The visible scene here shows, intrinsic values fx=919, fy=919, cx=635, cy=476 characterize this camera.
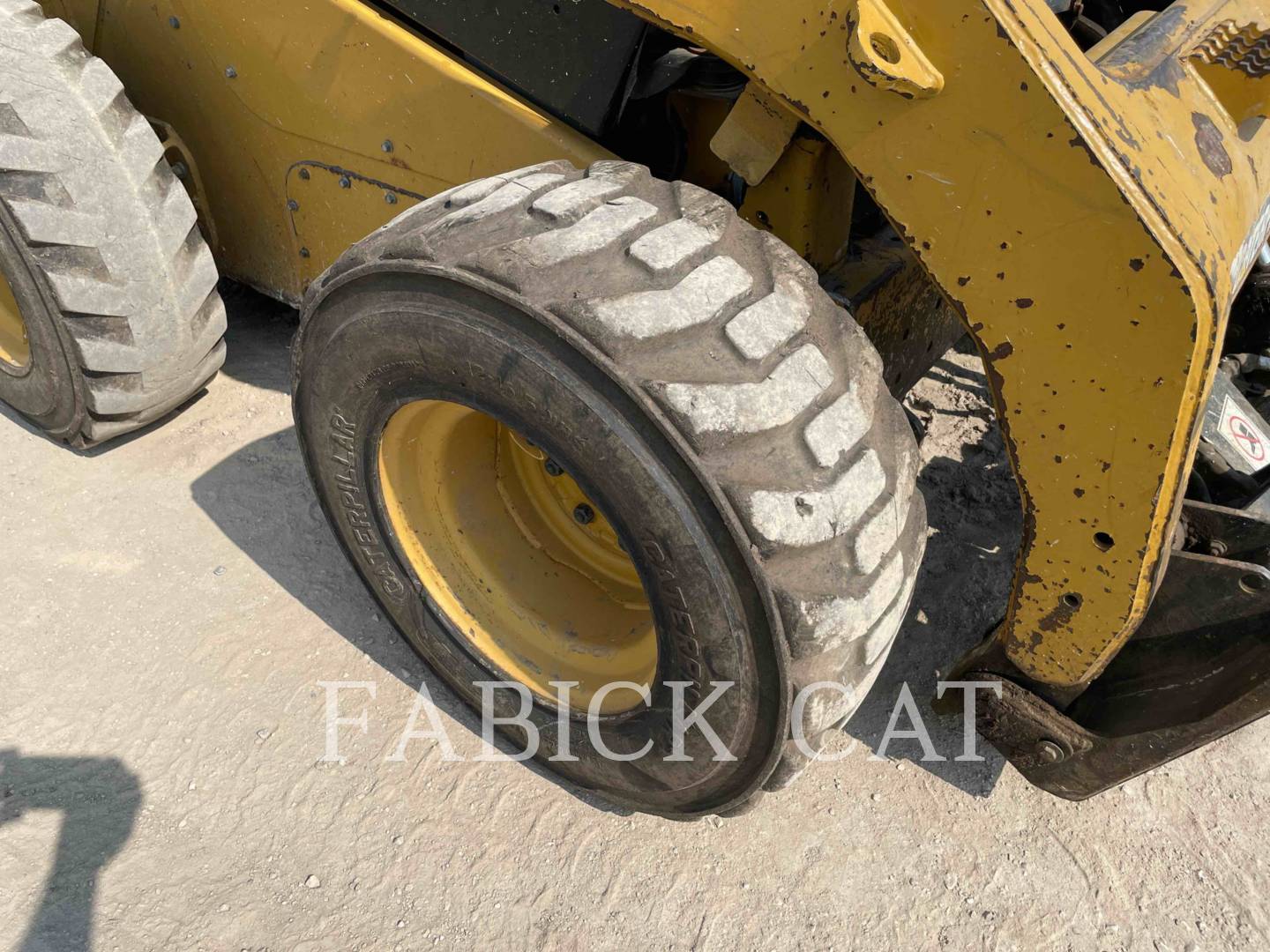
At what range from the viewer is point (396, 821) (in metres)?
2.21

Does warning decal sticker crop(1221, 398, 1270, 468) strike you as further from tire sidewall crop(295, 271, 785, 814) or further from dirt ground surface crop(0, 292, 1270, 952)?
tire sidewall crop(295, 271, 785, 814)

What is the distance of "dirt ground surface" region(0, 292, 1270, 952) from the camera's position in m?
2.06

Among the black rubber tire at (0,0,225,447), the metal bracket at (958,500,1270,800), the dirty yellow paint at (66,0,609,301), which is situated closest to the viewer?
the metal bracket at (958,500,1270,800)

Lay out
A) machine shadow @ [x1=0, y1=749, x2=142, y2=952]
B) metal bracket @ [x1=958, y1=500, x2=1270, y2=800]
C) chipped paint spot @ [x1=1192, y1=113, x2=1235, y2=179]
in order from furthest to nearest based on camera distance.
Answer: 1. machine shadow @ [x1=0, y1=749, x2=142, y2=952]
2. metal bracket @ [x1=958, y1=500, x2=1270, y2=800]
3. chipped paint spot @ [x1=1192, y1=113, x2=1235, y2=179]

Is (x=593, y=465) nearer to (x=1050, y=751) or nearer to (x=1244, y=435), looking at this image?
(x=1050, y=751)

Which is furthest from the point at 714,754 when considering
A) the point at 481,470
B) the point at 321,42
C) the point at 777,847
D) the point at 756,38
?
the point at 321,42

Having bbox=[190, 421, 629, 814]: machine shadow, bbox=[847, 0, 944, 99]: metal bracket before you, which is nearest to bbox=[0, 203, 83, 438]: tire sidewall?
bbox=[190, 421, 629, 814]: machine shadow

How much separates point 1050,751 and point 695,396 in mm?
1324

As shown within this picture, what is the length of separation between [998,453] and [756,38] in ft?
7.14

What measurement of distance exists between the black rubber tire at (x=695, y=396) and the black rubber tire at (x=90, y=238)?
1.08 metres

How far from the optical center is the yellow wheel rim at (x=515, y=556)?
213 cm

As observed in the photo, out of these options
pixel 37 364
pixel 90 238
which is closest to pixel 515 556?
pixel 90 238

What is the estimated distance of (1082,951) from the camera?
82.7 inches

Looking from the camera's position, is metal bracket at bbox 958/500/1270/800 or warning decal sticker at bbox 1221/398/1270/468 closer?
metal bracket at bbox 958/500/1270/800
